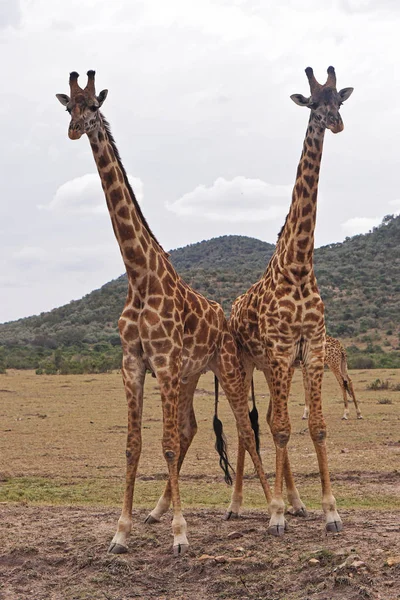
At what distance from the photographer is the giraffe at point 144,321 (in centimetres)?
611

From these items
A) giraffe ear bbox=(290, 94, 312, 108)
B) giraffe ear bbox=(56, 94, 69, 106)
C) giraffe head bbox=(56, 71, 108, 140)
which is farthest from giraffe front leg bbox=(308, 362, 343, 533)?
giraffe ear bbox=(56, 94, 69, 106)

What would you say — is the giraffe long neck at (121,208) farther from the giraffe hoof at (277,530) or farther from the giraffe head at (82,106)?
the giraffe hoof at (277,530)

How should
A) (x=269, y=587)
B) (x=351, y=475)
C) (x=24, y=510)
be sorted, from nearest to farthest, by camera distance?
(x=269, y=587), (x=24, y=510), (x=351, y=475)

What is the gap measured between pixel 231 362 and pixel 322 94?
8.60 ft

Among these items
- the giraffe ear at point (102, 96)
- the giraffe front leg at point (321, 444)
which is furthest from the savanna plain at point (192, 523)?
the giraffe ear at point (102, 96)

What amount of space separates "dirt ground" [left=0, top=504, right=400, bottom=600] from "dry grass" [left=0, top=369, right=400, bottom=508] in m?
1.70

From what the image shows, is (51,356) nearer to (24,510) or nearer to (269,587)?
(24,510)

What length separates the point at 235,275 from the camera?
5144 cm

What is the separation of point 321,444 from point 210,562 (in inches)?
56.6

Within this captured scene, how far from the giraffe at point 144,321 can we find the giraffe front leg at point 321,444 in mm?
695

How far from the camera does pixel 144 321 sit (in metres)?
6.22

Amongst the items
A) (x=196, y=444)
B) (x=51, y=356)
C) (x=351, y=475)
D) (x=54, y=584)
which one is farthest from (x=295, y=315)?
(x=51, y=356)

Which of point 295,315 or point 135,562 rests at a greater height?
point 295,315

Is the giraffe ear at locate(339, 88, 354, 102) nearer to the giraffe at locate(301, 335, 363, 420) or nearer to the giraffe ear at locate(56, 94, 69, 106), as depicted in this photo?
the giraffe ear at locate(56, 94, 69, 106)
